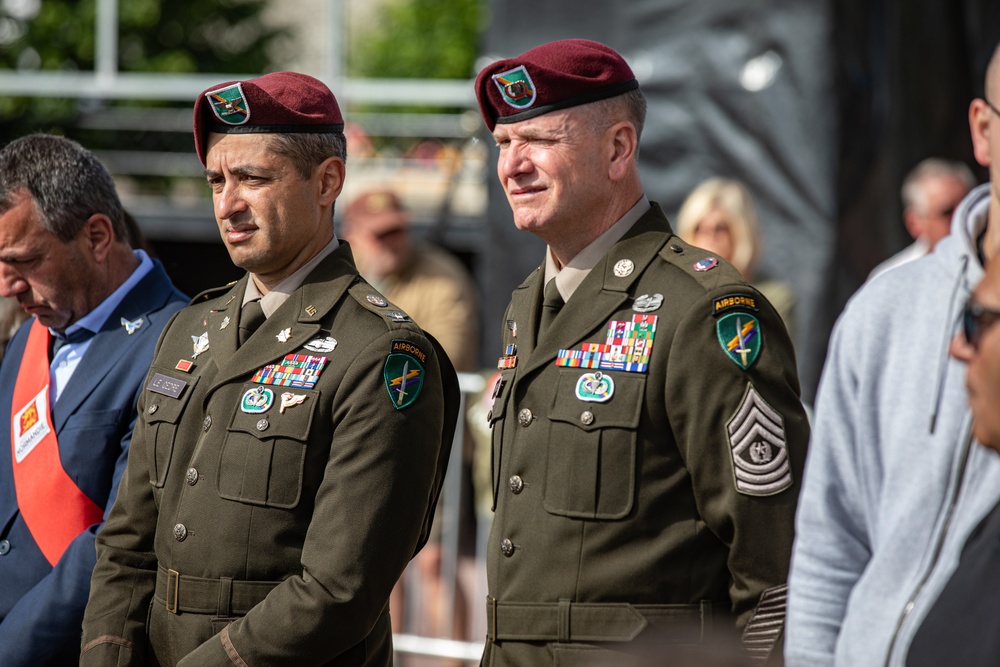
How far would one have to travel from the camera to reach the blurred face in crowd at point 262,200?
3.26m

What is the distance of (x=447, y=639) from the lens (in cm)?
670

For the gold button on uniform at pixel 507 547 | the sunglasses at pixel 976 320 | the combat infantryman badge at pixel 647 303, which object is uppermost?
the sunglasses at pixel 976 320

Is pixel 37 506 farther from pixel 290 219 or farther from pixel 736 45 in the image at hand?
pixel 736 45

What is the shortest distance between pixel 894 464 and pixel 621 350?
76 cm

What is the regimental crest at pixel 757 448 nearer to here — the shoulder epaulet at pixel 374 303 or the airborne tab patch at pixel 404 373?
the airborne tab patch at pixel 404 373

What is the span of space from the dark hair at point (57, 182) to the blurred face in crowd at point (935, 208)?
3.81m

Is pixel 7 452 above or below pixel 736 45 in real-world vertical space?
below

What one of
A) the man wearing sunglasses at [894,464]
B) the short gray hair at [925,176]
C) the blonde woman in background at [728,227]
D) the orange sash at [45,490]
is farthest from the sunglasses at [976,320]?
the short gray hair at [925,176]

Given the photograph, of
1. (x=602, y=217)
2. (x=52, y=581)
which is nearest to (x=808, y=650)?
(x=602, y=217)

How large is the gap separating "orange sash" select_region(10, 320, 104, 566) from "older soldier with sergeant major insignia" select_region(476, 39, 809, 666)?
1273 millimetres

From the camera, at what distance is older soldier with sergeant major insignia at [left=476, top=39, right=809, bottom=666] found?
2.80m

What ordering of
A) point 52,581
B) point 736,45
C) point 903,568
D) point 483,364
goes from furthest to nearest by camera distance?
point 483,364 → point 736,45 → point 52,581 → point 903,568

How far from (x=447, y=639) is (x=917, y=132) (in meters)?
3.38

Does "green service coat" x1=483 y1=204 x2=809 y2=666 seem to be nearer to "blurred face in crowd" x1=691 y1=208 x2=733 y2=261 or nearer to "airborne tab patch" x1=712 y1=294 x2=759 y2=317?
"airborne tab patch" x1=712 y1=294 x2=759 y2=317
